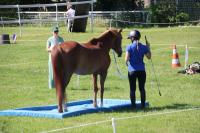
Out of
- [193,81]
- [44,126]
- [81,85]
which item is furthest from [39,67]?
[44,126]

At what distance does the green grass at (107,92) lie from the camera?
1296cm

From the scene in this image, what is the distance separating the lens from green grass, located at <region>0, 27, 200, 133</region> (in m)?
13.0

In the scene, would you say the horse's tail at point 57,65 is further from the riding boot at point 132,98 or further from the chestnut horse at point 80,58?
the riding boot at point 132,98

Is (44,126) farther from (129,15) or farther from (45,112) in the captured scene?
(129,15)

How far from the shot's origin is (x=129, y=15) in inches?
2002

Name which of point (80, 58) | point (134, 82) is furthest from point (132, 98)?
point (80, 58)

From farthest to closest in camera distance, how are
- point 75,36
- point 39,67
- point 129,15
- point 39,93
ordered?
1. point 129,15
2. point 75,36
3. point 39,67
4. point 39,93

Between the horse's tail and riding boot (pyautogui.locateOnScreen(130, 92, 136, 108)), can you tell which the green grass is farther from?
the horse's tail

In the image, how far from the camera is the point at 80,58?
1462cm

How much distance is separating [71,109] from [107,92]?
3.69 metres

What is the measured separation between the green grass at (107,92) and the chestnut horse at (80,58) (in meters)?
0.95

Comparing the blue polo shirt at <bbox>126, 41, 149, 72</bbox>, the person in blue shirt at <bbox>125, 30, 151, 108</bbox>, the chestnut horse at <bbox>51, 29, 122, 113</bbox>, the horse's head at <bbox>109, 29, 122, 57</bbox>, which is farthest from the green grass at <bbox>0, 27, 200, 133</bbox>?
the horse's head at <bbox>109, 29, 122, 57</bbox>

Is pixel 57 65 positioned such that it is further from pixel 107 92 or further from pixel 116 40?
pixel 107 92

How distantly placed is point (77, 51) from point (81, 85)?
5.63 m
